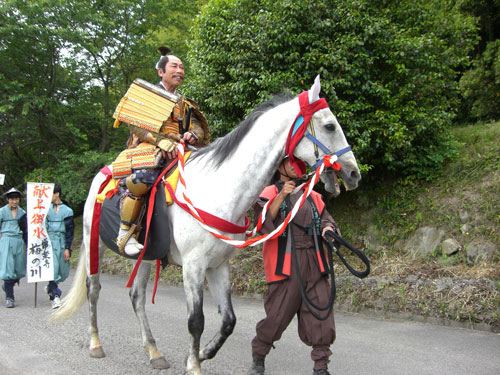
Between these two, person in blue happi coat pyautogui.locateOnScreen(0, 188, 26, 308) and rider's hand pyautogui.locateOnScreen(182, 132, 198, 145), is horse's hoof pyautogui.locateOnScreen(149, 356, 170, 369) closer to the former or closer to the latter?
rider's hand pyautogui.locateOnScreen(182, 132, 198, 145)

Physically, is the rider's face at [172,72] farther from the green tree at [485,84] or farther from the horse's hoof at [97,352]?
the green tree at [485,84]

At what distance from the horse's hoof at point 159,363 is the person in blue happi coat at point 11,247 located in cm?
443

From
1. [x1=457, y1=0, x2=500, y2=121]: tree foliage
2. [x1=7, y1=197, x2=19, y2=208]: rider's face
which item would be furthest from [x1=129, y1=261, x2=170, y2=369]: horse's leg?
[x1=457, y1=0, x2=500, y2=121]: tree foliage

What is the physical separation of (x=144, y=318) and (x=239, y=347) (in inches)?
45.5

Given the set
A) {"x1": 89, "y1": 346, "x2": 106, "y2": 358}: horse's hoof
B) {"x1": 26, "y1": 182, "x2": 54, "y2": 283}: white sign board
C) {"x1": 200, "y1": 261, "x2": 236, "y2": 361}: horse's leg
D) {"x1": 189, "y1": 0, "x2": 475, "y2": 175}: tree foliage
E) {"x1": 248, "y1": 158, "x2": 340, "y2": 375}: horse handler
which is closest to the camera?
{"x1": 248, "y1": 158, "x2": 340, "y2": 375}: horse handler

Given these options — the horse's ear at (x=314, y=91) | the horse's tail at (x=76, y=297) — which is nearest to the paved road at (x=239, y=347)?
the horse's tail at (x=76, y=297)

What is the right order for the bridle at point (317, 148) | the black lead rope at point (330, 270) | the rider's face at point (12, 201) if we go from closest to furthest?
the bridle at point (317, 148) < the black lead rope at point (330, 270) < the rider's face at point (12, 201)

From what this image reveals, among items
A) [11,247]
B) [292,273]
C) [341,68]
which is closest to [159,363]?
[292,273]

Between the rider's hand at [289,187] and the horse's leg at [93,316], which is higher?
the rider's hand at [289,187]

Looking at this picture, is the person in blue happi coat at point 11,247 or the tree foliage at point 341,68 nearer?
the tree foliage at point 341,68

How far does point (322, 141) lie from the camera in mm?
2977

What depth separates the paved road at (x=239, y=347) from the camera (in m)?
4.04

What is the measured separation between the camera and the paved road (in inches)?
159

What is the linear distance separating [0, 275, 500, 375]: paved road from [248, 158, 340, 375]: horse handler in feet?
2.69
